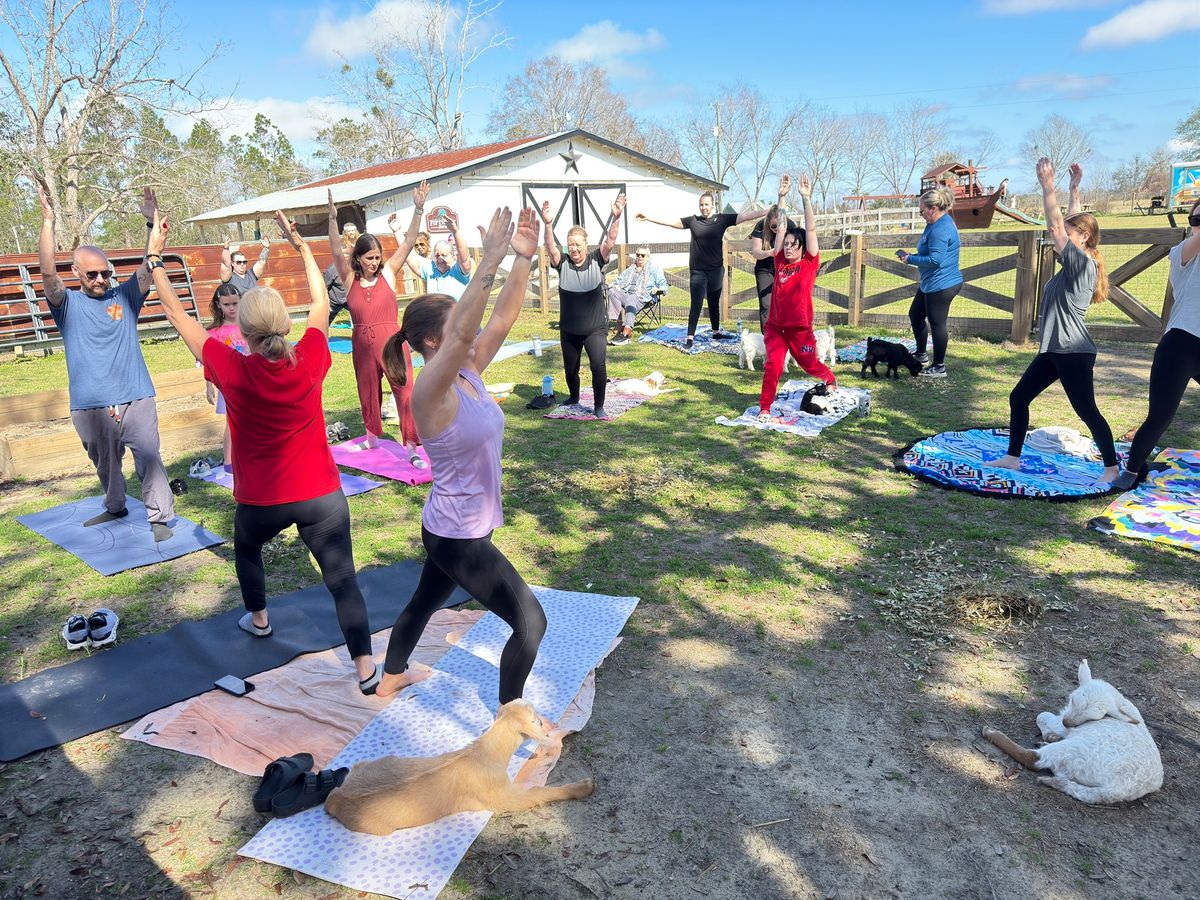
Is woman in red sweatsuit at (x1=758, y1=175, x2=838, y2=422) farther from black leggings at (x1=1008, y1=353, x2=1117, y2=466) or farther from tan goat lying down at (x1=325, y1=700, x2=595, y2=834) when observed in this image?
tan goat lying down at (x1=325, y1=700, x2=595, y2=834)

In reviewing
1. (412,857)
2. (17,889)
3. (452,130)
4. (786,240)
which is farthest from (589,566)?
(452,130)

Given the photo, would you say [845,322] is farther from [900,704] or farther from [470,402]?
[470,402]

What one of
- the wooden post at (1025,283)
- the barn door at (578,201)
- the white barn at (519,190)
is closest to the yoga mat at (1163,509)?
the wooden post at (1025,283)

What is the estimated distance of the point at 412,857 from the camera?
270 cm

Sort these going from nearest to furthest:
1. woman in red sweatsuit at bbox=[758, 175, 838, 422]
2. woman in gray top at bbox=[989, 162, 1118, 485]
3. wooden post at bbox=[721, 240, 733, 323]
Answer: woman in gray top at bbox=[989, 162, 1118, 485], woman in red sweatsuit at bbox=[758, 175, 838, 422], wooden post at bbox=[721, 240, 733, 323]

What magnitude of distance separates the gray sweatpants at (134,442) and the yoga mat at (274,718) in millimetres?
2478

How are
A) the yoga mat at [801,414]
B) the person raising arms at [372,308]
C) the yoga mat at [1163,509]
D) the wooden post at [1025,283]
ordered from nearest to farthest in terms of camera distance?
the yoga mat at [1163,509] < the person raising arms at [372,308] < the yoga mat at [801,414] < the wooden post at [1025,283]

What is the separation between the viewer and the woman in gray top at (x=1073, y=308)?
17.3 ft

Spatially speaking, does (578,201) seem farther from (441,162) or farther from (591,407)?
(591,407)

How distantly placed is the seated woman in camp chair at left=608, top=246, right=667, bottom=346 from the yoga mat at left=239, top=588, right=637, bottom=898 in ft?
31.5

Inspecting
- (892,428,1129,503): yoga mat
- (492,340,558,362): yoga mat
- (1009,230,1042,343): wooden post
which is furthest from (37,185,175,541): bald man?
(1009,230,1042,343): wooden post

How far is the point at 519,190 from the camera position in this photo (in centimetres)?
2703

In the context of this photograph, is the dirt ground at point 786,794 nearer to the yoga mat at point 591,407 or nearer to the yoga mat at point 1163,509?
the yoga mat at point 1163,509

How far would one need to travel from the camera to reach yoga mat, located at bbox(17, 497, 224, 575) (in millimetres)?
5473
